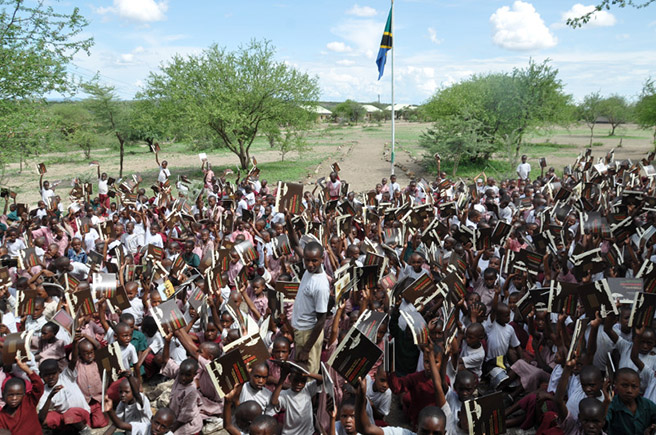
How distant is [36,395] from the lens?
179 inches

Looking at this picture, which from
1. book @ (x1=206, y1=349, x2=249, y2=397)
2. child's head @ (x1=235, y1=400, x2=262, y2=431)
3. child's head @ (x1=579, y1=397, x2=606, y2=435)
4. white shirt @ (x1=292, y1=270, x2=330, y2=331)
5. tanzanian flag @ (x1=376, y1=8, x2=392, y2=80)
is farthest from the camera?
tanzanian flag @ (x1=376, y1=8, x2=392, y2=80)

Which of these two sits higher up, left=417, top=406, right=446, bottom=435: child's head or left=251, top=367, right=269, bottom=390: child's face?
left=417, top=406, right=446, bottom=435: child's head

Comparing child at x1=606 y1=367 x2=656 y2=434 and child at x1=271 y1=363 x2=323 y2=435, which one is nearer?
child at x1=606 y1=367 x2=656 y2=434

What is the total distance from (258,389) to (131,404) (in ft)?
4.01

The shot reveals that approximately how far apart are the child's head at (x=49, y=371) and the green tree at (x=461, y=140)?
21626 millimetres

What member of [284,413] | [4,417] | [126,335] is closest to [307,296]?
[284,413]

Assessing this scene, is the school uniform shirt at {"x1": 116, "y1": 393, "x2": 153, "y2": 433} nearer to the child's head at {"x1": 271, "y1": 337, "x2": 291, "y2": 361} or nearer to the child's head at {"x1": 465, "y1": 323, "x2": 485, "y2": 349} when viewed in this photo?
the child's head at {"x1": 271, "y1": 337, "x2": 291, "y2": 361}

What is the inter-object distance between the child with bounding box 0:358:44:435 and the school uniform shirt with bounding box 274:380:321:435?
248 centimetres

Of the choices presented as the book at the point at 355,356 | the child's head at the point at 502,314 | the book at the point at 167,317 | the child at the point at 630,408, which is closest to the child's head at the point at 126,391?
the book at the point at 167,317

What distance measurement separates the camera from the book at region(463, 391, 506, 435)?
3262 mm

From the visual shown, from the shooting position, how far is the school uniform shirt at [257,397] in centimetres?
411

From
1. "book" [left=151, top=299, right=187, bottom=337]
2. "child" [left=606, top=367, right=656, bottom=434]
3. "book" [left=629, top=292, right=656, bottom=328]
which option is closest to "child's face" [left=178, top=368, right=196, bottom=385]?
"book" [left=151, top=299, right=187, bottom=337]

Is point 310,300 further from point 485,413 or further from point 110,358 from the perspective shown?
point 110,358

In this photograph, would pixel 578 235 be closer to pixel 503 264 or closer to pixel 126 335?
pixel 503 264
